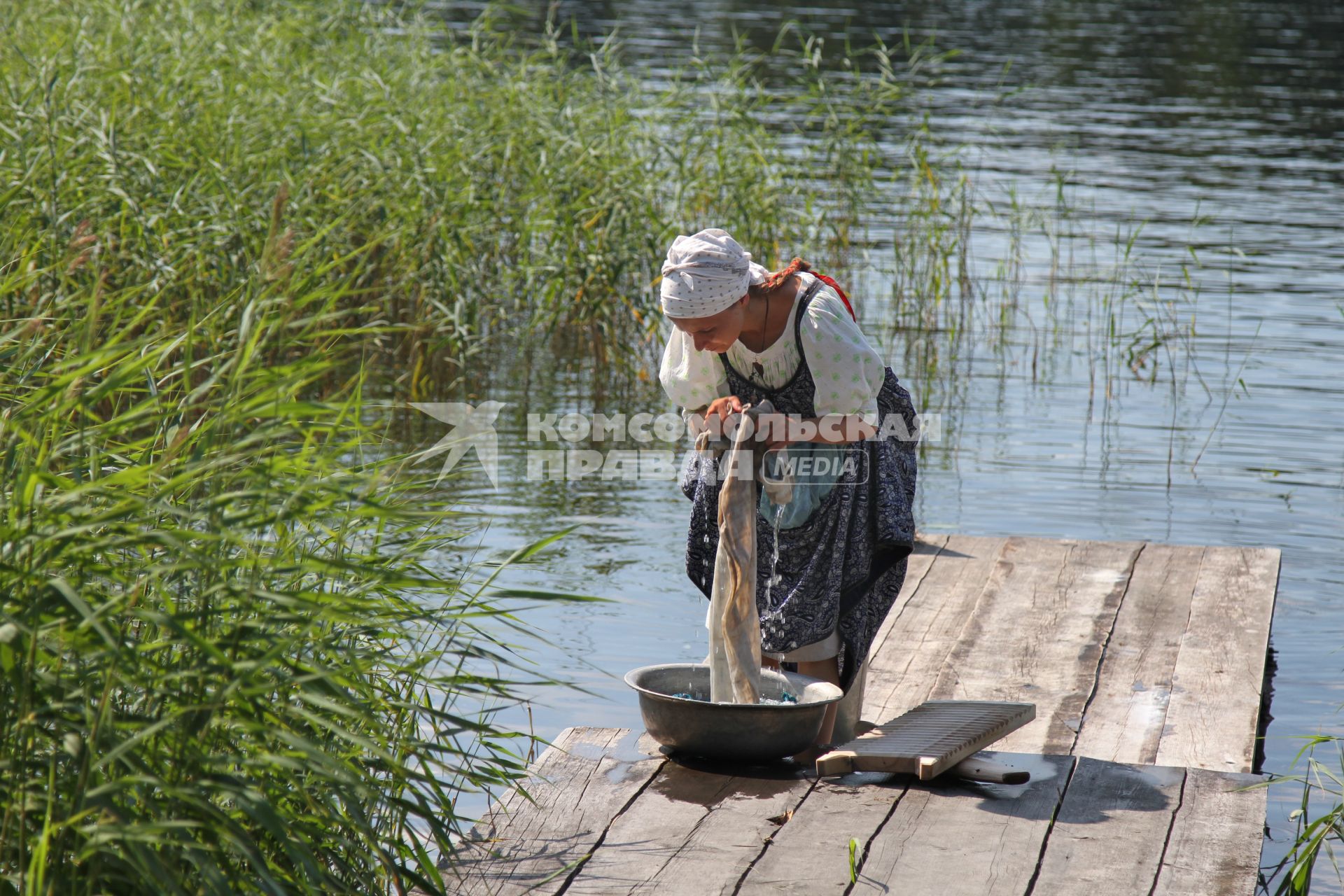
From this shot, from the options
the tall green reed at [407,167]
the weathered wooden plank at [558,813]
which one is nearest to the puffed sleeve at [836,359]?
the weathered wooden plank at [558,813]

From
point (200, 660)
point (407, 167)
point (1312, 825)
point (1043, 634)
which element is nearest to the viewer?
point (200, 660)

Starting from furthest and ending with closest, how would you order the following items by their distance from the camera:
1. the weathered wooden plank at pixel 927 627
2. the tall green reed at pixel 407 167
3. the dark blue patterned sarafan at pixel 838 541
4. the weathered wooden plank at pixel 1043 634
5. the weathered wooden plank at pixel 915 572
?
the tall green reed at pixel 407 167 < the weathered wooden plank at pixel 915 572 < the weathered wooden plank at pixel 927 627 < the weathered wooden plank at pixel 1043 634 < the dark blue patterned sarafan at pixel 838 541

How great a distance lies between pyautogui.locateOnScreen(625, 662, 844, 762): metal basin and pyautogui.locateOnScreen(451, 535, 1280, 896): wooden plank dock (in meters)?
0.08

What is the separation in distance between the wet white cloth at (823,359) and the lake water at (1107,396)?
1276 millimetres

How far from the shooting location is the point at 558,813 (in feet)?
11.8

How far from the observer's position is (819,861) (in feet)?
10.9

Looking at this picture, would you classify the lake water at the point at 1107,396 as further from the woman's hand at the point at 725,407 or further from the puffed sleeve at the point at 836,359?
the puffed sleeve at the point at 836,359

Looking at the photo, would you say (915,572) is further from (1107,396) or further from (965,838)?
(1107,396)

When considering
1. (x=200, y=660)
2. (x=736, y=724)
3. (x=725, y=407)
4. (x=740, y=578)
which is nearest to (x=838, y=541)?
(x=740, y=578)

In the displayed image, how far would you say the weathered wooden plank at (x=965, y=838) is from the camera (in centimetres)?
323

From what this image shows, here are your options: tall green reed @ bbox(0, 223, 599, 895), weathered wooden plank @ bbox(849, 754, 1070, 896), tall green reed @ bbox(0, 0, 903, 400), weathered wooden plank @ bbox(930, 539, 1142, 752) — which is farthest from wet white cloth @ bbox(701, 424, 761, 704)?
tall green reed @ bbox(0, 0, 903, 400)

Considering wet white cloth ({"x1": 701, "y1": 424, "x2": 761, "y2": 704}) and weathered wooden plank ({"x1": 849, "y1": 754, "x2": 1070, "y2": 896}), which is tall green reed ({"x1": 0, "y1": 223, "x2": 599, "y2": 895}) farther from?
weathered wooden plank ({"x1": 849, "y1": 754, "x2": 1070, "y2": 896})

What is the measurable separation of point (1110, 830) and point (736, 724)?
2.94 ft

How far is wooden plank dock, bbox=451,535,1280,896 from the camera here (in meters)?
3.27
